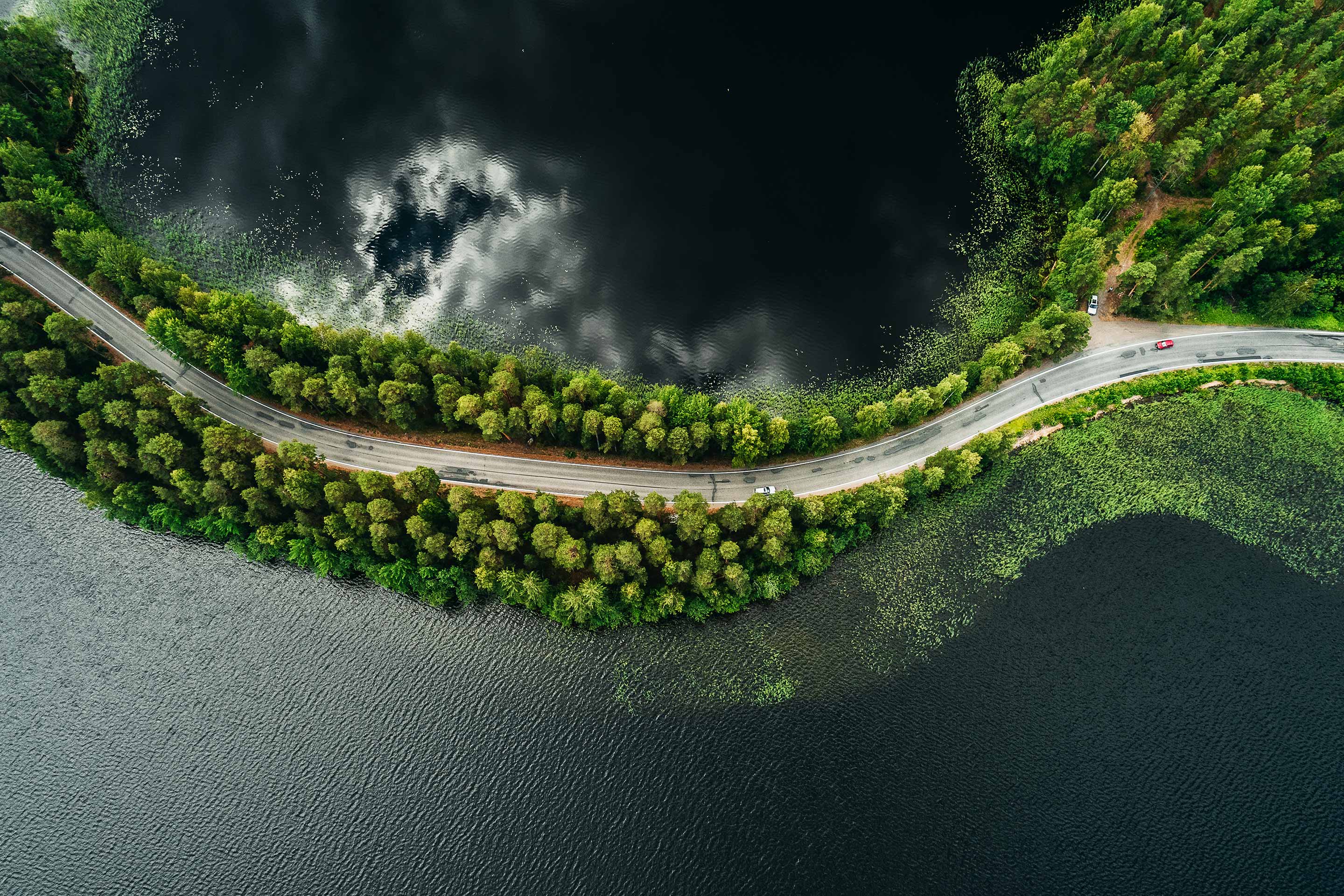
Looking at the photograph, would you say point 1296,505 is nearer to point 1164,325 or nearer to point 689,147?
point 1164,325

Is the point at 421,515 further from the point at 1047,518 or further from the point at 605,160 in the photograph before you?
the point at 1047,518

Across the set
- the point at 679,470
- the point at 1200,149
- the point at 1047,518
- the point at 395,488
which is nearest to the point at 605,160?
the point at 679,470

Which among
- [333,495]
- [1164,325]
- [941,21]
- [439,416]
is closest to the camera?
[333,495]

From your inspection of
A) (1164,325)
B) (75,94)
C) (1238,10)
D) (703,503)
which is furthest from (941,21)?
(75,94)

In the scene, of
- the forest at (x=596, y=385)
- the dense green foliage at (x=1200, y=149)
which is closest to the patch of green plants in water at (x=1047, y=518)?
the forest at (x=596, y=385)

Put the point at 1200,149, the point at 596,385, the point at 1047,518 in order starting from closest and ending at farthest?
1. the point at 596,385
2. the point at 1047,518
3. the point at 1200,149

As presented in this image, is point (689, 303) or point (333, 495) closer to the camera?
point (333, 495)
